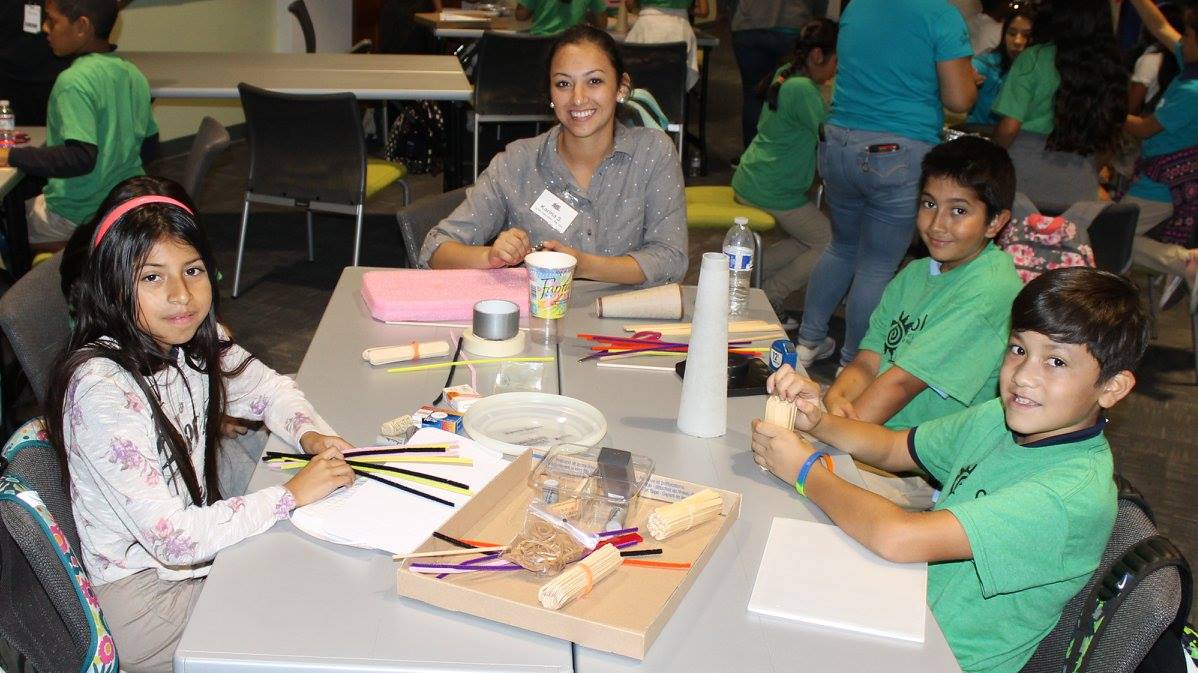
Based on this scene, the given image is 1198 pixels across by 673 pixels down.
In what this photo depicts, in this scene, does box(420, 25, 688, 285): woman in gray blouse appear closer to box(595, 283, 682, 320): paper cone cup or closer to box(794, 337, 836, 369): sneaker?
Answer: box(595, 283, 682, 320): paper cone cup

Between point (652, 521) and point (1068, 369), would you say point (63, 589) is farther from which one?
point (1068, 369)

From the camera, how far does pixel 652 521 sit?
146 centimetres

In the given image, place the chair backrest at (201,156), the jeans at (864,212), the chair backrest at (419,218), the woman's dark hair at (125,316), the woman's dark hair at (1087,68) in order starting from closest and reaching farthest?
1. the woman's dark hair at (125,316)
2. the chair backrest at (419,218)
3. the chair backrest at (201,156)
4. the jeans at (864,212)
5. the woman's dark hair at (1087,68)

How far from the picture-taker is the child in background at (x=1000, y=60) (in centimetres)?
444

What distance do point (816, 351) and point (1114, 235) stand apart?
1.08m

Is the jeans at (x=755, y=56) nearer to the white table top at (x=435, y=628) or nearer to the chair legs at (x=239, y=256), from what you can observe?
the chair legs at (x=239, y=256)

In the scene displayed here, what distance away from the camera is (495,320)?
6.85ft

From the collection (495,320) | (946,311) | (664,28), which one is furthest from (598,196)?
(664,28)

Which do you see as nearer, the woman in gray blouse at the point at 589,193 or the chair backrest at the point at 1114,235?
the woman in gray blouse at the point at 589,193

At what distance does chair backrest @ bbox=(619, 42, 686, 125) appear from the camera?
495 cm

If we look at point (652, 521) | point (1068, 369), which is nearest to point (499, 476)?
point (652, 521)

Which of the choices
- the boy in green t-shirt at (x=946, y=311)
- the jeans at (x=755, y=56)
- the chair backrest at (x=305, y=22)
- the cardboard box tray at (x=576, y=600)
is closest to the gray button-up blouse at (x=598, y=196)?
the boy in green t-shirt at (x=946, y=311)

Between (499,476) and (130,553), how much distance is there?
597 mm

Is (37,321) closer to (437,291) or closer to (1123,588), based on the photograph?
(437,291)
